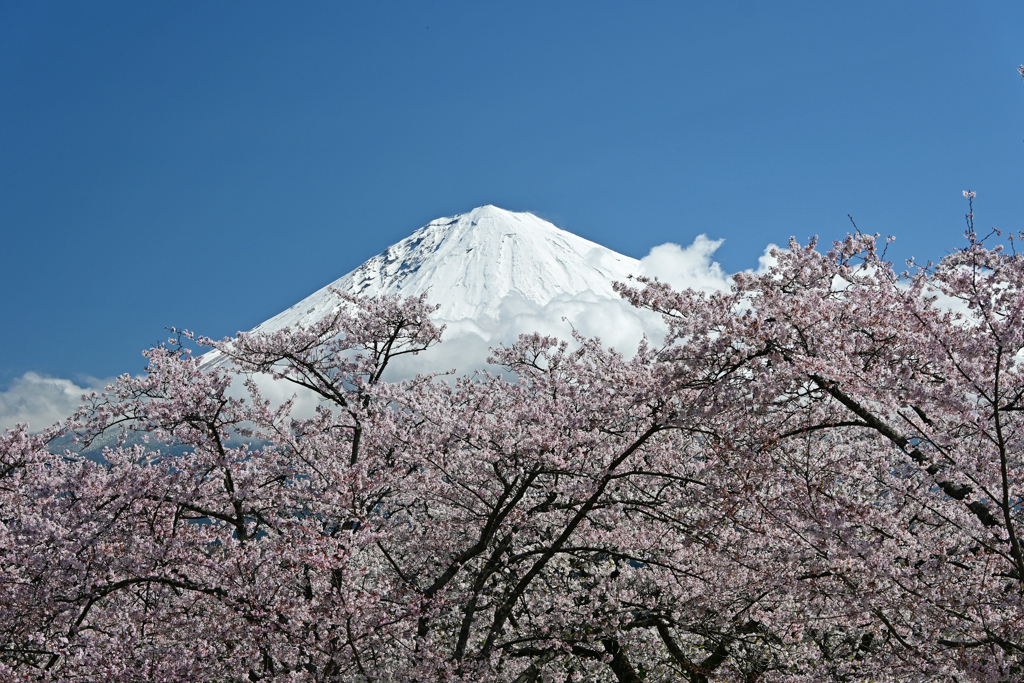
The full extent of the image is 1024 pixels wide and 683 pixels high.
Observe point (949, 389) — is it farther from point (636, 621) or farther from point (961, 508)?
point (636, 621)

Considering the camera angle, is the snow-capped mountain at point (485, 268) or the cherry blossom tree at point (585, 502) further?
the snow-capped mountain at point (485, 268)

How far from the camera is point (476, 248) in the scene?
92.8m

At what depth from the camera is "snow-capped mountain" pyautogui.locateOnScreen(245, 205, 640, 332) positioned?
256 ft

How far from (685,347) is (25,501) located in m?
9.13

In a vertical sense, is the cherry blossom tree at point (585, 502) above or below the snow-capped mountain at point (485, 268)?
below

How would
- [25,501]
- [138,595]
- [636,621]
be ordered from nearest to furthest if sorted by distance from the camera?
[138,595] < [636,621] < [25,501]

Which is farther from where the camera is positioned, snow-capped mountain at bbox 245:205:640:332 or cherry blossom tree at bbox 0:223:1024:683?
snow-capped mountain at bbox 245:205:640:332

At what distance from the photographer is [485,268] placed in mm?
85625

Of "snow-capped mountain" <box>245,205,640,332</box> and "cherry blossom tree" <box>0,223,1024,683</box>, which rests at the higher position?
"snow-capped mountain" <box>245,205,640,332</box>

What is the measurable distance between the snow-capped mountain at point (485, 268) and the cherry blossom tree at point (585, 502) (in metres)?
62.5

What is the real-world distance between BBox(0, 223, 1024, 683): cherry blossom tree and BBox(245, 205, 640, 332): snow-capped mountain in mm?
62500

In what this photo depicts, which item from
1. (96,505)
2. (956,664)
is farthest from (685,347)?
(96,505)

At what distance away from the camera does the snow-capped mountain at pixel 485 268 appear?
78.0m

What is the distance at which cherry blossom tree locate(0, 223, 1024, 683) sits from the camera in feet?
14.5
